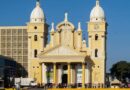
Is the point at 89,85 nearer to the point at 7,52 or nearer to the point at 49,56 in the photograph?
the point at 49,56

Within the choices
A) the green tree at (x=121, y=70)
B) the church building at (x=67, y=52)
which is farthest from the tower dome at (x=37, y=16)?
the green tree at (x=121, y=70)

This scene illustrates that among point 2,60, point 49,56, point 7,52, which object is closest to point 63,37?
point 49,56

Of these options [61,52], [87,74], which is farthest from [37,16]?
[87,74]

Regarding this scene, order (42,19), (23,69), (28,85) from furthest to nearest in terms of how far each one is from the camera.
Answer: (23,69), (42,19), (28,85)

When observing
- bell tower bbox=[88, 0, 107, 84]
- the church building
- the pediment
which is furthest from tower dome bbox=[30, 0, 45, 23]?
bell tower bbox=[88, 0, 107, 84]

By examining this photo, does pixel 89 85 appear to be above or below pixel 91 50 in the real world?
below

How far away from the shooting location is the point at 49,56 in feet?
438

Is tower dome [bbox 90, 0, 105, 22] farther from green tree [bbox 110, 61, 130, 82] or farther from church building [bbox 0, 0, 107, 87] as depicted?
green tree [bbox 110, 61, 130, 82]

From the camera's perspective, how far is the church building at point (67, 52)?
437ft

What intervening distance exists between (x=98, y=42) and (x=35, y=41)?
1557cm

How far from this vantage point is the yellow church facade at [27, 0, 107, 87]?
13300 centimetres

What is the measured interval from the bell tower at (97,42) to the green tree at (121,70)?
25.6 m

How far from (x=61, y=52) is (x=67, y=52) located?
1.46m

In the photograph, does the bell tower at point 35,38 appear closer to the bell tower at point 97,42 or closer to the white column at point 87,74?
the bell tower at point 97,42
